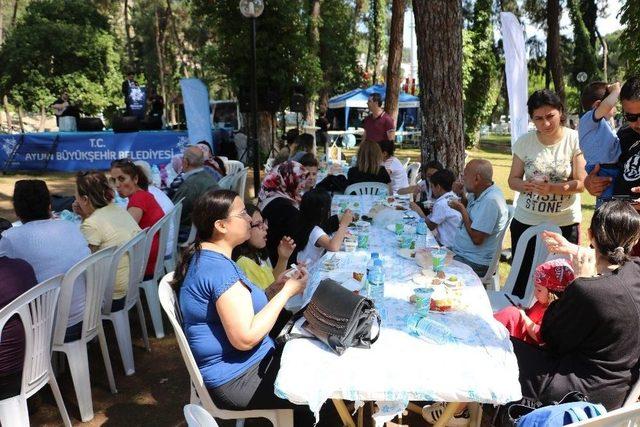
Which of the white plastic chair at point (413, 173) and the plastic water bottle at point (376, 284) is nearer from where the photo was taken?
the plastic water bottle at point (376, 284)

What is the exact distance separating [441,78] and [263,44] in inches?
277

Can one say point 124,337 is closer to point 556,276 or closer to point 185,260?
point 185,260

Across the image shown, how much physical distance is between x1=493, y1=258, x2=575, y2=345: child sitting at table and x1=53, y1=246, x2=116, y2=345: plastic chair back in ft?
7.27

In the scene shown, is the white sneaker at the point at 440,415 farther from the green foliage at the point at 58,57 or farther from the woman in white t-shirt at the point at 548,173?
the green foliage at the point at 58,57

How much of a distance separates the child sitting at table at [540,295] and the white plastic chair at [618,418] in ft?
2.99

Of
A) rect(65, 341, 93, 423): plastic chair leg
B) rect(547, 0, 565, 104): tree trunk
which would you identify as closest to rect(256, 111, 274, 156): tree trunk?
rect(547, 0, 565, 104): tree trunk

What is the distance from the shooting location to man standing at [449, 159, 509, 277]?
3.50m

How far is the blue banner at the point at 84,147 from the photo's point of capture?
1157cm

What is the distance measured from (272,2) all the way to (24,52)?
11273mm

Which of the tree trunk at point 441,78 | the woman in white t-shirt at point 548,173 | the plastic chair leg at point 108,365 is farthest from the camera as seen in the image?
the tree trunk at point 441,78

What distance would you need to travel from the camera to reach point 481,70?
18.6 m

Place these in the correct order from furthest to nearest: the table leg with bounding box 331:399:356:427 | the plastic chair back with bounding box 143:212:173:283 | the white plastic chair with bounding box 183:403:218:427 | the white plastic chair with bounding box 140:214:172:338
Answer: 1. the white plastic chair with bounding box 140:214:172:338
2. the plastic chair back with bounding box 143:212:173:283
3. the table leg with bounding box 331:399:356:427
4. the white plastic chair with bounding box 183:403:218:427

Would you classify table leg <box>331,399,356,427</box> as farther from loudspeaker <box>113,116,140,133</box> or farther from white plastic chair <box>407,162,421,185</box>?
loudspeaker <box>113,116,140,133</box>

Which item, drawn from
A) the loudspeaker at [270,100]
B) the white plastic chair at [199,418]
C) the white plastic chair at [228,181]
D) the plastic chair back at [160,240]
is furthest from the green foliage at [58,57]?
the white plastic chair at [199,418]
